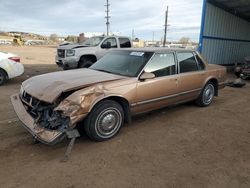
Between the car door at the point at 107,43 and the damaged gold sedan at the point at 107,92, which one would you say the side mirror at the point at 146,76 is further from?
the car door at the point at 107,43

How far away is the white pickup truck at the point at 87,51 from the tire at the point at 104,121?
5.99 metres

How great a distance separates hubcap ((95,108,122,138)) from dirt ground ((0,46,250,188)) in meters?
0.17

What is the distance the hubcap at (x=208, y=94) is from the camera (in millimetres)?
5957

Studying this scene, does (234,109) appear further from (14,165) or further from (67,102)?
(14,165)

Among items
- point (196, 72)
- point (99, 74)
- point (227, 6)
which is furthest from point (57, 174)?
point (227, 6)

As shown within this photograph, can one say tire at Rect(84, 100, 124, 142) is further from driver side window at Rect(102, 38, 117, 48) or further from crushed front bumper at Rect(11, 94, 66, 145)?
driver side window at Rect(102, 38, 117, 48)

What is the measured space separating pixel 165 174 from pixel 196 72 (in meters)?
3.26

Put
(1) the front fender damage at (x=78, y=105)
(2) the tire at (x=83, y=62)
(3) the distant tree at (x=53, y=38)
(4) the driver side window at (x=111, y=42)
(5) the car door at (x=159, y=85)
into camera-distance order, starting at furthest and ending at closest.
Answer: (3) the distant tree at (x=53, y=38) → (4) the driver side window at (x=111, y=42) → (2) the tire at (x=83, y=62) → (5) the car door at (x=159, y=85) → (1) the front fender damage at (x=78, y=105)

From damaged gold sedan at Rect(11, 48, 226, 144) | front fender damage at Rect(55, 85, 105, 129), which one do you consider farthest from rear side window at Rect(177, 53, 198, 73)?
front fender damage at Rect(55, 85, 105, 129)

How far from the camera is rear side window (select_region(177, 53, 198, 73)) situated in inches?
203

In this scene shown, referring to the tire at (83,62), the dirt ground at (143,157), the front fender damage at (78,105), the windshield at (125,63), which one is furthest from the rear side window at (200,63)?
the tire at (83,62)

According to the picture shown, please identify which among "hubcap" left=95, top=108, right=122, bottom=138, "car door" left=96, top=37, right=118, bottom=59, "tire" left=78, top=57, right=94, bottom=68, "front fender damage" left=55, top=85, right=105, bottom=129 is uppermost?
"car door" left=96, top=37, right=118, bottom=59

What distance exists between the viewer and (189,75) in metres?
5.25

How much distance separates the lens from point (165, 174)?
297cm
